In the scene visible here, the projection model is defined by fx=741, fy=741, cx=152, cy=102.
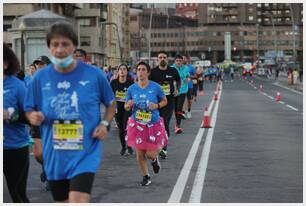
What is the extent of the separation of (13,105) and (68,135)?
930 mm

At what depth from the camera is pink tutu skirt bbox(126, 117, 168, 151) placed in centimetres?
923

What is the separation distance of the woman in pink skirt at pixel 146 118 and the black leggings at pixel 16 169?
10.5 ft

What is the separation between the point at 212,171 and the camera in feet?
32.9

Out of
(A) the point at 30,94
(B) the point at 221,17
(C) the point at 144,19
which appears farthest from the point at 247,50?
(A) the point at 30,94

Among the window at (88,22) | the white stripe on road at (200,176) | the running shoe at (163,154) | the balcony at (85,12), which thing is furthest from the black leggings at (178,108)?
the window at (88,22)

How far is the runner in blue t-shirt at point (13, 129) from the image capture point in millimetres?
5875

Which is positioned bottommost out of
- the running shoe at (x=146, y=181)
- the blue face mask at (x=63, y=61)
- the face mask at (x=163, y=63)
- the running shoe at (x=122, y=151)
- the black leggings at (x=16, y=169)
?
the running shoe at (x=122, y=151)

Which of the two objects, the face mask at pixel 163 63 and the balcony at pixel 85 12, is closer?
the face mask at pixel 163 63

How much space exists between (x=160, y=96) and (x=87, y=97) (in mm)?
4407

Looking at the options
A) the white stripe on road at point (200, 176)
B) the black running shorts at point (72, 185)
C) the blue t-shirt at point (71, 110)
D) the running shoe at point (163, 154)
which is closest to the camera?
the black running shorts at point (72, 185)

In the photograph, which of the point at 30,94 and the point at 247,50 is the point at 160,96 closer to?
the point at 30,94

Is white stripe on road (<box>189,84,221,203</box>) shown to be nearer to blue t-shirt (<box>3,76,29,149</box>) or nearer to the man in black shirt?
the man in black shirt

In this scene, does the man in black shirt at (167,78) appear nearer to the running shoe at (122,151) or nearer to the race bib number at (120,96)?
the race bib number at (120,96)

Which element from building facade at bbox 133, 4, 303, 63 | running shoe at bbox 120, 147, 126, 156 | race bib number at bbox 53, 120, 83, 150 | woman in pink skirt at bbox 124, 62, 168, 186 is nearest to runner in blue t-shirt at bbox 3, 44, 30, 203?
race bib number at bbox 53, 120, 83, 150
